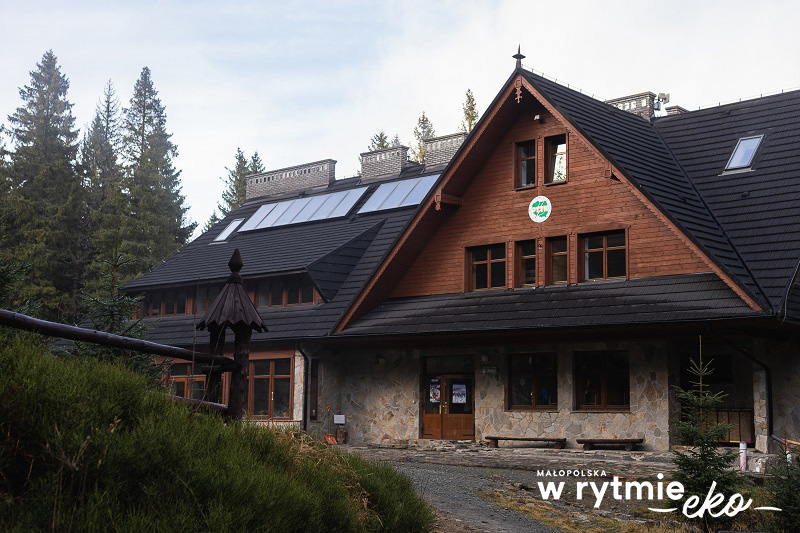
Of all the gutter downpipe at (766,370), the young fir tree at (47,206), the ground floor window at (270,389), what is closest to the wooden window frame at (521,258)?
the gutter downpipe at (766,370)

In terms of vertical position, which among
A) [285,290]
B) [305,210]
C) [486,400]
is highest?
[305,210]

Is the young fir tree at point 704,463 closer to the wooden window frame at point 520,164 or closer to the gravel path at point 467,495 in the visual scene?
the gravel path at point 467,495

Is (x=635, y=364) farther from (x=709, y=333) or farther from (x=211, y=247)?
(x=211, y=247)

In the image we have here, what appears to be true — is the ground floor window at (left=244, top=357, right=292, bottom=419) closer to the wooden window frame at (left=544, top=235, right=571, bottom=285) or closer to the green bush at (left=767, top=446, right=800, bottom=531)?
the wooden window frame at (left=544, top=235, right=571, bottom=285)

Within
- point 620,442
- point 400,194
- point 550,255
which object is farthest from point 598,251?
point 400,194

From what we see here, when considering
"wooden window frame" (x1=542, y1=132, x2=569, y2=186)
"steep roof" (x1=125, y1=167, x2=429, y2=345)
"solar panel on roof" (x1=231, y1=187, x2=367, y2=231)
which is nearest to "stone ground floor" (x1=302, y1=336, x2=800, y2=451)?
"steep roof" (x1=125, y1=167, x2=429, y2=345)

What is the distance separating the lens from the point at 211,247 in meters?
38.8

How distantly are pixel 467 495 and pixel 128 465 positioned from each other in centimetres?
877

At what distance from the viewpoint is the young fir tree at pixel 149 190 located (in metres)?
55.0

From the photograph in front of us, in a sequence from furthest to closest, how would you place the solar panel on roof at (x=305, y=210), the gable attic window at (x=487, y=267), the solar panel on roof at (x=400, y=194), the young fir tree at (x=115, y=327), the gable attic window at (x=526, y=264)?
1. the solar panel on roof at (x=305, y=210)
2. the solar panel on roof at (x=400, y=194)
3. the gable attic window at (x=487, y=267)
4. the gable attic window at (x=526, y=264)
5. the young fir tree at (x=115, y=327)

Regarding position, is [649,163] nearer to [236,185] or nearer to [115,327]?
[115,327]

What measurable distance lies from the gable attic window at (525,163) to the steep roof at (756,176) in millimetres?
4350

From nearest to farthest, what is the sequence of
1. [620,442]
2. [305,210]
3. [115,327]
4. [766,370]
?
1. [115,327]
2. [766,370]
3. [620,442]
4. [305,210]

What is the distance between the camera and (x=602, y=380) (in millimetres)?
24531
